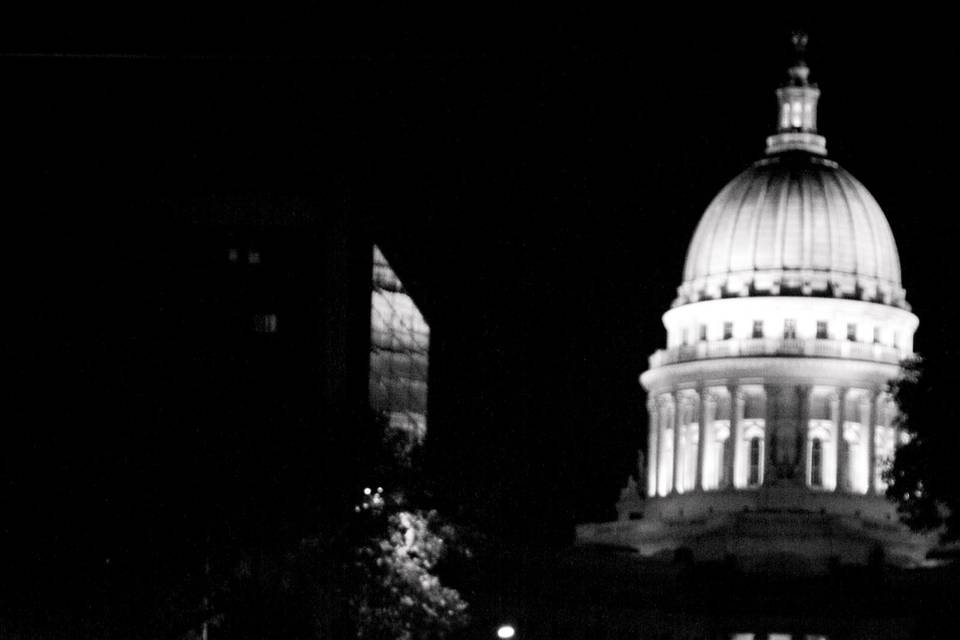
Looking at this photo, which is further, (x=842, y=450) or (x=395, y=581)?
(x=842, y=450)

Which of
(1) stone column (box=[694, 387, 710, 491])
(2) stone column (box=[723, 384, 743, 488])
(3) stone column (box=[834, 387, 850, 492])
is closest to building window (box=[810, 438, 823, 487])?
(3) stone column (box=[834, 387, 850, 492])

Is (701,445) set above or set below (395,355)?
below

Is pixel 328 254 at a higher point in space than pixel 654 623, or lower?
higher

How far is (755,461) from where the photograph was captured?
7776 inches

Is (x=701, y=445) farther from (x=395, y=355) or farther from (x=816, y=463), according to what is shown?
(x=395, y=355)

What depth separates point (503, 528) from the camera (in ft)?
582

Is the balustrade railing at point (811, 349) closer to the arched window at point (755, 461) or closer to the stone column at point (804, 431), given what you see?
the stone column at point (804, 431)

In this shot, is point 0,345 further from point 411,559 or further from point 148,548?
point 411,559

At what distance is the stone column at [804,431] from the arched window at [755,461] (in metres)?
2.51

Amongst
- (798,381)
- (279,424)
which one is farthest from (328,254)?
(279,424)

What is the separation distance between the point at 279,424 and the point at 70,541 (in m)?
11.7

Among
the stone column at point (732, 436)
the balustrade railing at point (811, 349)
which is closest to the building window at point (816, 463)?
the stone column at point (732, 436)

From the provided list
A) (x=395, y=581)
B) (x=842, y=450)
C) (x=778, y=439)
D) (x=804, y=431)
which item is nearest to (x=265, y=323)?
(x=804, y=431)

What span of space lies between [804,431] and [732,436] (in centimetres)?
419
